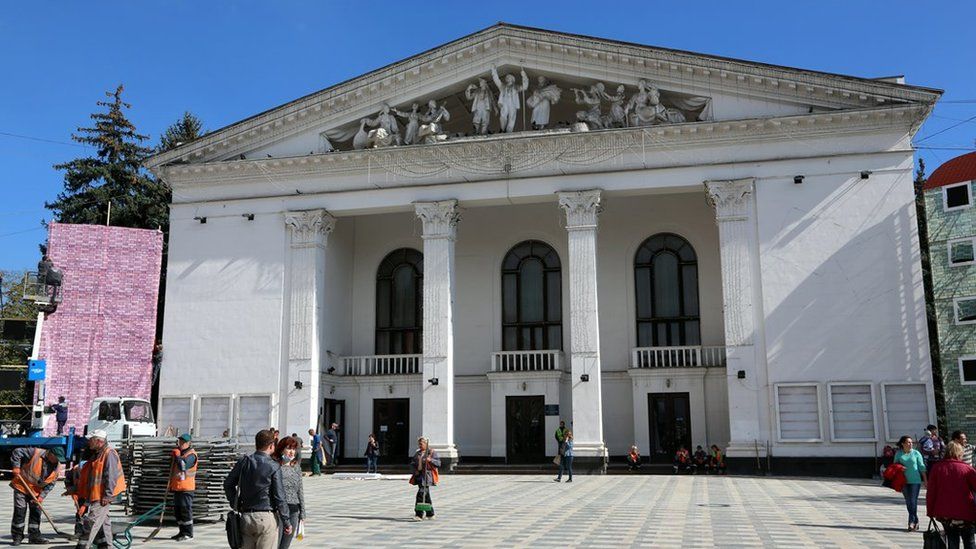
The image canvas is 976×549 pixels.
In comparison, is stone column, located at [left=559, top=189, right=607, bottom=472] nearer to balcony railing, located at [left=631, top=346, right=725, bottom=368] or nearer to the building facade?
balcony railing, located at [left=631, top=346, right=725, bottom=368]

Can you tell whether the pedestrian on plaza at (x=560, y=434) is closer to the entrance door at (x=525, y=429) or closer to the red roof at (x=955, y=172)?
the entrance door at (x=525, y=429)

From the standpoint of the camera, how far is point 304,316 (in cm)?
2950

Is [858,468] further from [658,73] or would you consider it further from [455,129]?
[455,129]

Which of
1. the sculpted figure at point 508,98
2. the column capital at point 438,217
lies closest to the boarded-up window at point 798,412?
the column capital at point 438,217

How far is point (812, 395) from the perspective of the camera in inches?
1005

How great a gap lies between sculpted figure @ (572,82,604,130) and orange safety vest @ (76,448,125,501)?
20.7m

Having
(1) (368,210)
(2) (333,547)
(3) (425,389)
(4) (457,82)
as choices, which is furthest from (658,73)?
(2) (333,547)

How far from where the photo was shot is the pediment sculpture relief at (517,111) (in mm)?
28078

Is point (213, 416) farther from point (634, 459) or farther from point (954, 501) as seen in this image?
point (954, 501)

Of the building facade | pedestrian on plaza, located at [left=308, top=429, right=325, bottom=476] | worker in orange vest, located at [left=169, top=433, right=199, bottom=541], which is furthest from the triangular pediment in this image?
worker in orange vest, located at [left=169, top=433, right=199, bottom=541]

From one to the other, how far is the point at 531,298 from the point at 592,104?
768 cm

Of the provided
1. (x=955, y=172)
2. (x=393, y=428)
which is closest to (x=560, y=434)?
(x=393, y=428)

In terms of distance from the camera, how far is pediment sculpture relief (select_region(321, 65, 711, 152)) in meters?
28.1

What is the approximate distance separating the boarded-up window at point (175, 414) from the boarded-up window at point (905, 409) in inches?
880
